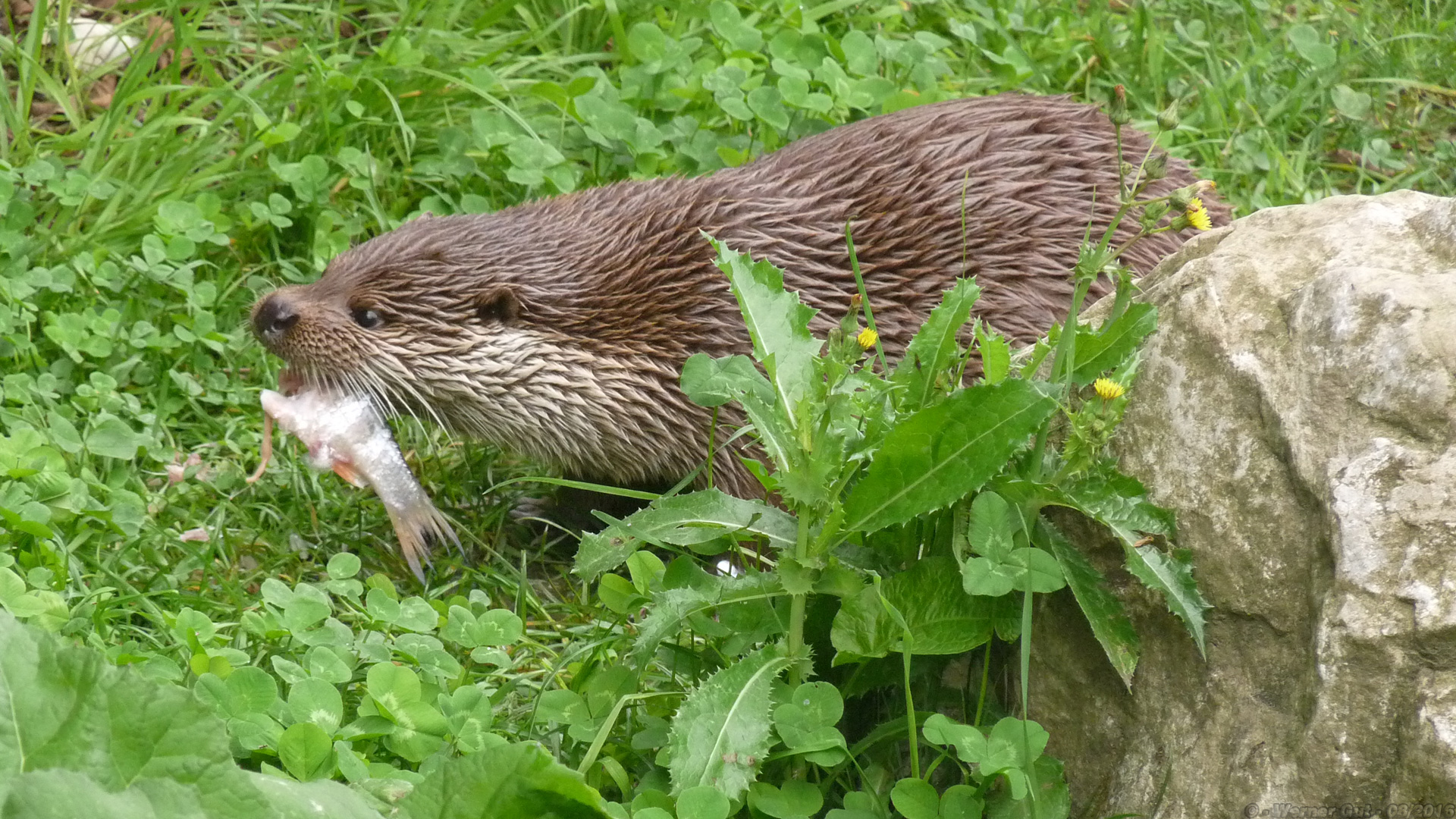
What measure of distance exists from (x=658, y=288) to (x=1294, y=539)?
2.00m

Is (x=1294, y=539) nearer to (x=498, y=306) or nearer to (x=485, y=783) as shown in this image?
(x=485, y=783)

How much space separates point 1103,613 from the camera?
2355mm

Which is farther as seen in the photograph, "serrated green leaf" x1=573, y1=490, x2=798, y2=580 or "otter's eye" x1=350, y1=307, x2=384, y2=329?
"otter's eye" x1=350, y1=307, x2=384, y2=329

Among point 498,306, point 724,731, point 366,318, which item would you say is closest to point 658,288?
point 498,306

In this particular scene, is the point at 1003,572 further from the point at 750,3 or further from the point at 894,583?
the point at 750,3

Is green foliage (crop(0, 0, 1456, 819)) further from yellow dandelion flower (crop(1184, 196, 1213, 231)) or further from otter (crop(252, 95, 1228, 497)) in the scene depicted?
otter (crop(252, 95, 1228, 497))

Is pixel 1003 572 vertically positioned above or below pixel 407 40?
below

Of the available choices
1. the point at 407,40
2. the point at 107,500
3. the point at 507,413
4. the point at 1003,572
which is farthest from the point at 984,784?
the point at 407,40

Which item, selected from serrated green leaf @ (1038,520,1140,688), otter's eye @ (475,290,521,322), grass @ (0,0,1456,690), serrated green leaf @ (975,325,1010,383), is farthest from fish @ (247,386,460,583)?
serrated green leaf @ (1038,520,1140,688)

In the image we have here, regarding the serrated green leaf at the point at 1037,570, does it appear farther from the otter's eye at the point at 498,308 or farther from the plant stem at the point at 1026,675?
the otter's eye at the point at 498,308

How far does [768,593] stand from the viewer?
253 centimetres

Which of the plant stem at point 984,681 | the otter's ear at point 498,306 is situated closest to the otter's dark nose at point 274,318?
the otter's ear at point 498,306

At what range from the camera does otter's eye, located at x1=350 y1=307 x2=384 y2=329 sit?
3910mm

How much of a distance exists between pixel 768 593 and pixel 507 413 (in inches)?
61.2
